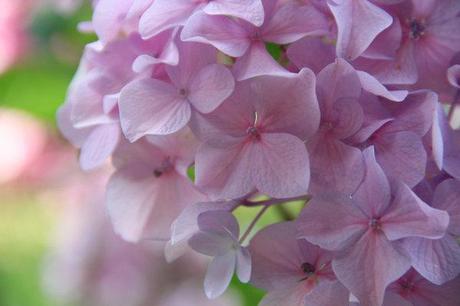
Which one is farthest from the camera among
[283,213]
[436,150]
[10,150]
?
[10,150]

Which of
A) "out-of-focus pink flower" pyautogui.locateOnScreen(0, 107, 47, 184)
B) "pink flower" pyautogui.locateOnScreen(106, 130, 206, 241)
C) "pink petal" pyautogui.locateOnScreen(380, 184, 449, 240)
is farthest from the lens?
"out-of-focus pink flower" pyautogui.locateOnScreen(0, 107, 47, 184)

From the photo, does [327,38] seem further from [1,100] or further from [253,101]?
[1,100]

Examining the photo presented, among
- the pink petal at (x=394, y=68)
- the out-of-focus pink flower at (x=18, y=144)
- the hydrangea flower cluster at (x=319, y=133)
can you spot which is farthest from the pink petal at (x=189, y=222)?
the out-of-focus pink flower at (x=18, y=144)

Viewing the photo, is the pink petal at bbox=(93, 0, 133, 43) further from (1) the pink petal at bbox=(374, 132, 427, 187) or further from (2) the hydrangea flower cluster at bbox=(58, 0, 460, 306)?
(1) the pink petal at bbox=(374, 132, 427, 187)

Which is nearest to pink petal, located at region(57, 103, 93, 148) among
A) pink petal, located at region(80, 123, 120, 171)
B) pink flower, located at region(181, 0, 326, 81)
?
pink petal, located at region(80, 123, 120, 171)

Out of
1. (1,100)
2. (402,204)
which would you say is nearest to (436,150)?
(402,204)

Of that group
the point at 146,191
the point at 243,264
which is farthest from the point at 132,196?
the point at 243,264
